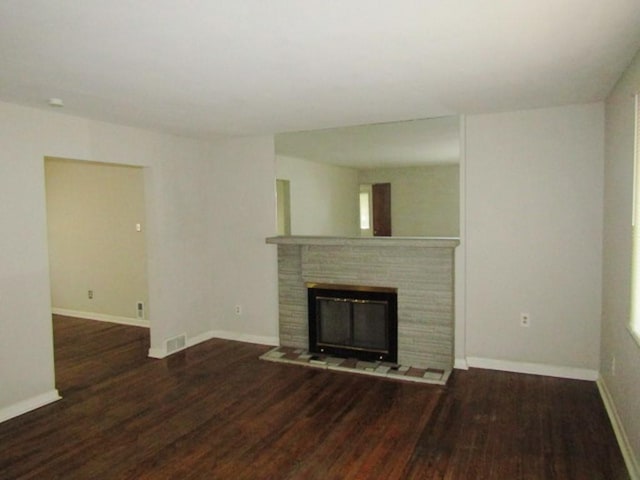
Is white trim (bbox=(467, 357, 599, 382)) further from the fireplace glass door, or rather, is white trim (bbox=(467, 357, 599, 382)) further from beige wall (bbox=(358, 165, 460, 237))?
beige wall (bbox=(358, 165, 460, 237))

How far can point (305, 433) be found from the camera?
3.08 m

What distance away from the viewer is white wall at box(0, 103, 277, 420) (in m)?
3.40

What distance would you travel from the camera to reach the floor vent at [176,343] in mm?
4781

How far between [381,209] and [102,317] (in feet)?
13.9

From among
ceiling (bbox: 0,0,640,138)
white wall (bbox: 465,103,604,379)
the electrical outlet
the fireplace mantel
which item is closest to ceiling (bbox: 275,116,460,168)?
white wall (bbox: 465,103,604,379)

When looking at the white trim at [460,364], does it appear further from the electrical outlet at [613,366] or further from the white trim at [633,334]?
the white trim at [633,334]

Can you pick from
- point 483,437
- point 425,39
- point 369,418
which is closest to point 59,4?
point 425,39

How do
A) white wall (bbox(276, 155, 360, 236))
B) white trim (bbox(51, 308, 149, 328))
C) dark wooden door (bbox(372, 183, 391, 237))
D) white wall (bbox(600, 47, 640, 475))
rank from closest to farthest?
white wall (bbox(600, 47, 640, 475)) < dark wooden door (bbox(372, 183, 391, 237)) < white wall (bbox(276, 155, 360, 236)) < white trim (bbox(51, 308, 149, 328))

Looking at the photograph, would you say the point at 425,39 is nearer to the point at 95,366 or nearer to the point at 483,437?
the point at 483,437

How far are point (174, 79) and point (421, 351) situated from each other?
3137mm

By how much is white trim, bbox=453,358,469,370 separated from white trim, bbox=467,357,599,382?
4 cm

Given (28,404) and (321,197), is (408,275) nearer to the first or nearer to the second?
(321,197)

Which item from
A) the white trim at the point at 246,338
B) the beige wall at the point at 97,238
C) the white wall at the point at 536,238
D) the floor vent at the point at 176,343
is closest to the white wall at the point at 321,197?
the white wall at the point at 536,238

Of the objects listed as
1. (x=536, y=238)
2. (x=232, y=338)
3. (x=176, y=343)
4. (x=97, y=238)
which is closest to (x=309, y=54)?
(x=536, y=238)
